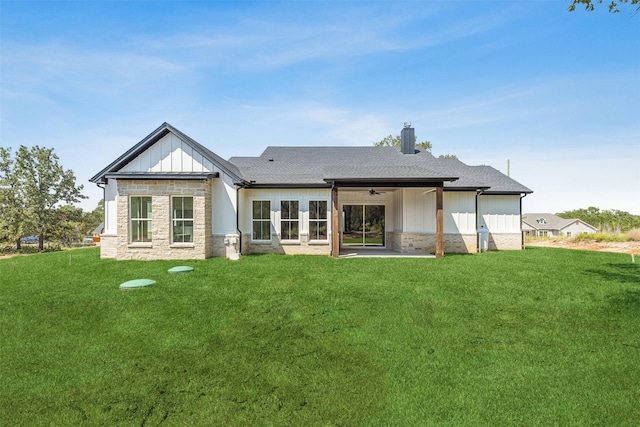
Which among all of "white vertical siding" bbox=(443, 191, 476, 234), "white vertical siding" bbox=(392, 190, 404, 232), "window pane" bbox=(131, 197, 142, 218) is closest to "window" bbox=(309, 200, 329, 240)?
"white vertical siding" bbox=(392, 190, 404, 232)

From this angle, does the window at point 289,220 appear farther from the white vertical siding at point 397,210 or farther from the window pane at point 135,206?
the window pane at point 135,206

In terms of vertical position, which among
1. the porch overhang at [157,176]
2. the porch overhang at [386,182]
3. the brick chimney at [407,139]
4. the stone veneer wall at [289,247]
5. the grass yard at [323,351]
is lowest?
the grass yard at [323,351]

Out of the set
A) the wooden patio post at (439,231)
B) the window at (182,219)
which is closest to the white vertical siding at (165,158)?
the window at (182,219)

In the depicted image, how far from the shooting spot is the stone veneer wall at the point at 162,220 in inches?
510

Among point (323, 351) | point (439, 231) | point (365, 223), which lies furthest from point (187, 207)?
point (439, 231)

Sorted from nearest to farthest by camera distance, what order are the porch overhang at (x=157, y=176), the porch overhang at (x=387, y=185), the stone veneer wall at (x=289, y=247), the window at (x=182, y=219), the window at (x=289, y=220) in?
the porch overhang at (x=157, y=176), the window at (x=182, y=219), the porch overhang at (x=387, y=185), the stone veneer wall at (x=289, y=247), the window at (x=289, y=220)

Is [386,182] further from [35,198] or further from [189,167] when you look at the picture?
[35,198]

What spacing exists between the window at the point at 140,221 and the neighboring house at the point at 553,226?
6343cm

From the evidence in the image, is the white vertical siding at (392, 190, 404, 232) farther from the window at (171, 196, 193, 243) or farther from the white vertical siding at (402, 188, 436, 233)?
the window at (171, 196, 193, 243)

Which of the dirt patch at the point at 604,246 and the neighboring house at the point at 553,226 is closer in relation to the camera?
the dirt patch at the point at 604,246

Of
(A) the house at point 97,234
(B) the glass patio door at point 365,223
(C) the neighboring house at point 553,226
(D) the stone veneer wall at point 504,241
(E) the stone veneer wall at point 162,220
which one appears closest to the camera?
(E) the stone veneer wall at point 162,220

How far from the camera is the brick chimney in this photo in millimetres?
18984

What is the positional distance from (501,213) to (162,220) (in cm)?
1614

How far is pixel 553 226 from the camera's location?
5947 cm
